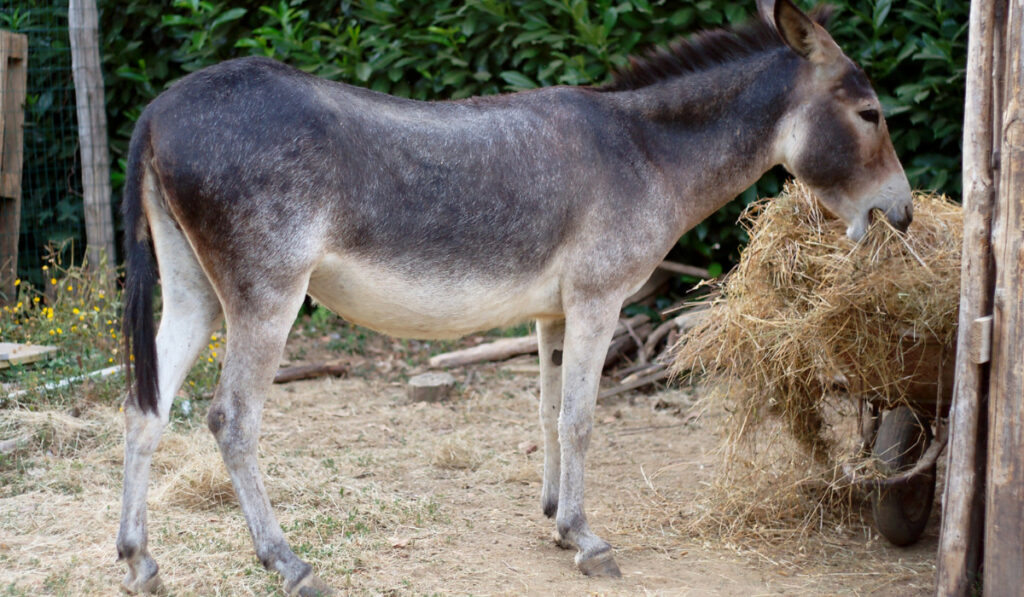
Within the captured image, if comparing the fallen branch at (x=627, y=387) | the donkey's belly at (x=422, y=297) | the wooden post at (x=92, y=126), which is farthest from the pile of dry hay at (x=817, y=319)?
the wooden post at (x=92, y=126)

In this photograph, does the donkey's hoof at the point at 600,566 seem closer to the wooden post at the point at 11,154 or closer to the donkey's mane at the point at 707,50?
the donkey's mane at the point at 707,50

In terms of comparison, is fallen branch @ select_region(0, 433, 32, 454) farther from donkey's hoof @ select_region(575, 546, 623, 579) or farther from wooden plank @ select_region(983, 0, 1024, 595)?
wooden plank @ select_region(983, 0, 1024, 595)

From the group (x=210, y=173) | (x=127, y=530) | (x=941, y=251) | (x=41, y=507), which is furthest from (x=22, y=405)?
(x=941, y=251)

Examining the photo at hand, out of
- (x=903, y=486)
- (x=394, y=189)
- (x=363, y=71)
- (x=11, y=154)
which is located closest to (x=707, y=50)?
(x=394, y=189)


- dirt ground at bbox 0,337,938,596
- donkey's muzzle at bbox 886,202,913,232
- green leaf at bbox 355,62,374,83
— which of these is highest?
green leaf at bbox 355,62,374,83

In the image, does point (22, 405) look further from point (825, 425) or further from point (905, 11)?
point (905, 11)

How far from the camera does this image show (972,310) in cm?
333

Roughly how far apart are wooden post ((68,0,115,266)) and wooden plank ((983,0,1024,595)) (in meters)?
5.94

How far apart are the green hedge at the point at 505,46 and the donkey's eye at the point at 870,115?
2055 millimetres

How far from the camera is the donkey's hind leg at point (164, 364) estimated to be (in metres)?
3.64

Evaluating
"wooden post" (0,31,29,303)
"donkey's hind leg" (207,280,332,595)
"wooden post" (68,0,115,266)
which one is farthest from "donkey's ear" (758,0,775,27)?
"wooden post" (0,31,29,303)

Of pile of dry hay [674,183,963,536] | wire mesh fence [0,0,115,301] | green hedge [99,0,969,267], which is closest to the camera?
pile of dry hay [674,183,963,536]

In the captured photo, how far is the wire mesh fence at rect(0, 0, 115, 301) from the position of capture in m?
7.73

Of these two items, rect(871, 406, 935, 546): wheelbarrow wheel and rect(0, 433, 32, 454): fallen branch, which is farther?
rect(0, 433, 32, 454): fallen branch
